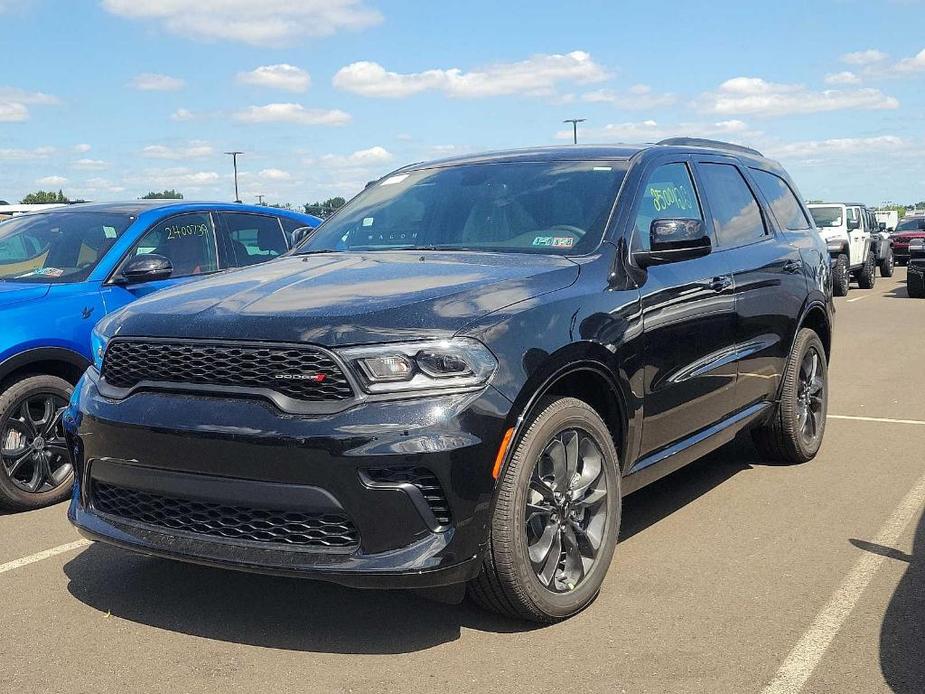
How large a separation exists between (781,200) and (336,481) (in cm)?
424

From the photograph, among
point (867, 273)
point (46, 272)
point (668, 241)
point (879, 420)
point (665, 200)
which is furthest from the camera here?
point (867, 273)

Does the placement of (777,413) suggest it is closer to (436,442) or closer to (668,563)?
(668,563)

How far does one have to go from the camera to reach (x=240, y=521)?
3547mm

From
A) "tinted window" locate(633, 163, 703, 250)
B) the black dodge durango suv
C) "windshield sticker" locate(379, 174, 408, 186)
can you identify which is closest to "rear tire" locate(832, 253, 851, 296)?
"tinted window" locate(633, 163, 703, 250)

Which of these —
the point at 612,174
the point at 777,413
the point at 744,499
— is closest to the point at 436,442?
the point at 612,174

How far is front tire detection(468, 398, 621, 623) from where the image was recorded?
363cm

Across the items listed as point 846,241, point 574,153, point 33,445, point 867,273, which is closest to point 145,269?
point 33,445

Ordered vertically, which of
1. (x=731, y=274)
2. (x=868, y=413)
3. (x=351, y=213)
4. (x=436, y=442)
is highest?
(x=351, y=213)

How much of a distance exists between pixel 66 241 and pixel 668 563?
4149 millimetres

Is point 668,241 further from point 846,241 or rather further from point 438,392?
point 846,241

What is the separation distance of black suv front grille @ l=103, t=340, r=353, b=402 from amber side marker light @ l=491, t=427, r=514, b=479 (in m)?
0.55

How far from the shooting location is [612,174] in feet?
15.9

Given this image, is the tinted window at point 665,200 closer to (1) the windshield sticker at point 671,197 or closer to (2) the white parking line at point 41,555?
(1) the windshield sticker at point 671,197

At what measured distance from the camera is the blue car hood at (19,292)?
18.6ft
